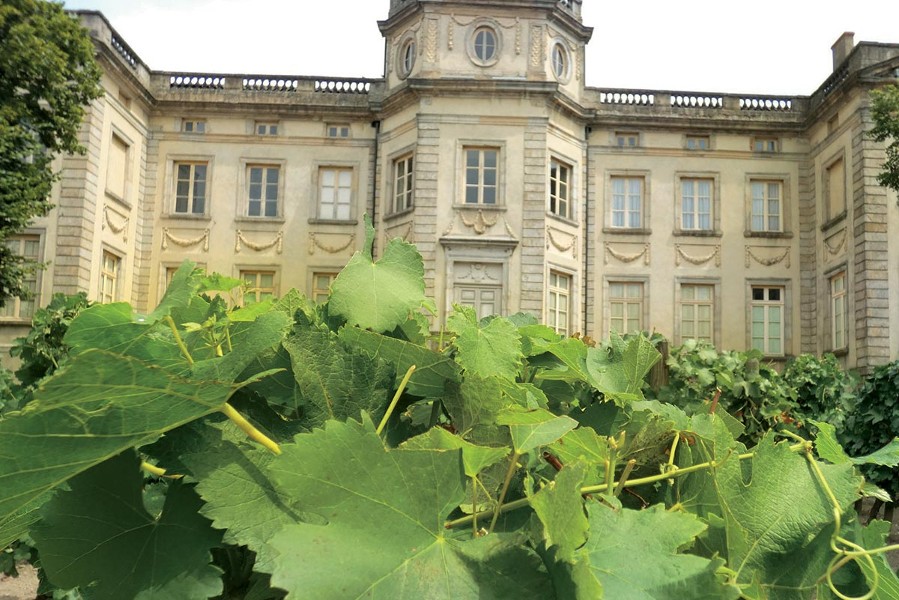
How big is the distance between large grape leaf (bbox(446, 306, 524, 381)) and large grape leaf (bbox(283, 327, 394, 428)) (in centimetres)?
6

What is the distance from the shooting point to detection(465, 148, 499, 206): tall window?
15.0 meters

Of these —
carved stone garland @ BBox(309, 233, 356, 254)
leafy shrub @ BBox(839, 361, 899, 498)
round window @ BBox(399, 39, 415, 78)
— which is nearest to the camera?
leafy shrub @ BBox(839, 361, 899, 498)

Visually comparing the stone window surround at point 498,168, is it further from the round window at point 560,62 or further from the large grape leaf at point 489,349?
the large grape leaf at point 489,349

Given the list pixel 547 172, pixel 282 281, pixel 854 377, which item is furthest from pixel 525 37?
pixel 854 377

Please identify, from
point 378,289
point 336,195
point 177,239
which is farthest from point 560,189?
point 378,289

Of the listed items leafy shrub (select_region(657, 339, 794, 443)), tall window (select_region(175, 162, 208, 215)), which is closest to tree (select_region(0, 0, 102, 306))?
tall window (select_region(175, 162, 208, 215))

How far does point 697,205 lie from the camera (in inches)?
656

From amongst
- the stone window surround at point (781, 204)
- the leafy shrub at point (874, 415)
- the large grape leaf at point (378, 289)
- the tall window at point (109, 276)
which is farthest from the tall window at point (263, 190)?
the large grape leaf at point (378, 289)

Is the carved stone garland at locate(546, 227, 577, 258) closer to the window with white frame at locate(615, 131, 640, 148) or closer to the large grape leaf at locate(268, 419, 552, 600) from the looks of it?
the window with white frame at locate(615, 131, 640, 148)

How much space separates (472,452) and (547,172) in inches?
591

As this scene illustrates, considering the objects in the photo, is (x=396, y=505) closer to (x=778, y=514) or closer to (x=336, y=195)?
(x=778, y=514)

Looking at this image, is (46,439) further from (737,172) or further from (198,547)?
(737,172)

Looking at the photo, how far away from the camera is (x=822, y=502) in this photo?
0.48 metres

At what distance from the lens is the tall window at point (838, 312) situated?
49.7 ft
